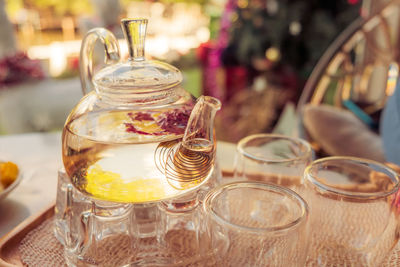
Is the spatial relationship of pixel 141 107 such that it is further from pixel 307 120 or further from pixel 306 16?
pixel 306 16

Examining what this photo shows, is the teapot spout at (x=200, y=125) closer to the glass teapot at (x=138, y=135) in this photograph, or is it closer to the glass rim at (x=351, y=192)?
the glass teapot at (x=138, y=135)

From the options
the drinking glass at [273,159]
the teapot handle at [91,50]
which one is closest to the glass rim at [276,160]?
the drinking glass at [273,159]

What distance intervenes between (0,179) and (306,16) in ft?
4.92

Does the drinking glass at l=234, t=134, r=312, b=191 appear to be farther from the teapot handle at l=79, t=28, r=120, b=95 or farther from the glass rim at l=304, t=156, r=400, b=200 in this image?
the teapot handle at l=79, t=28, r=120, b=95

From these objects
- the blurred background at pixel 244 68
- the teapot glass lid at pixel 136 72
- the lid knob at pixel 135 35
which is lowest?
the blurred background at pixel 244 68

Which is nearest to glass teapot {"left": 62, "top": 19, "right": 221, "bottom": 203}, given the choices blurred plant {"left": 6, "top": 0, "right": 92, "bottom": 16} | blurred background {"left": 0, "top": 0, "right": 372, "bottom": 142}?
blurred background {"left": 0, "top": 0, "right": 372, "bottom": 142}

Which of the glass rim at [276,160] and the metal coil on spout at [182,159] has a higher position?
the metal coil on spout at [182,159]

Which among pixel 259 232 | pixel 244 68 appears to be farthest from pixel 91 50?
pixel 244 68

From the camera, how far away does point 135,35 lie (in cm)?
46

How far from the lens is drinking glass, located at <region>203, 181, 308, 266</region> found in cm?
34

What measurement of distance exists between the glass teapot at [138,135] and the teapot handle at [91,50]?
0.15ft

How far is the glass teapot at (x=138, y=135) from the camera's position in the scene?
1.38 ft

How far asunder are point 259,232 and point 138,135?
0.18m

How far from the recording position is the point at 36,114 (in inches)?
73.2
